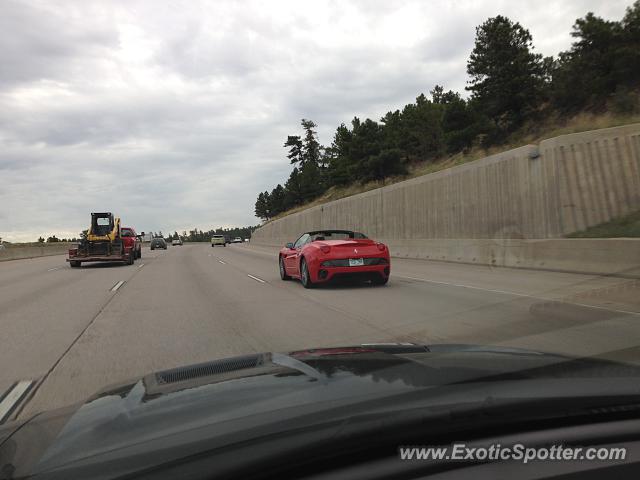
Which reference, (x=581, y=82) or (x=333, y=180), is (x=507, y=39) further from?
(x=333, y=180)

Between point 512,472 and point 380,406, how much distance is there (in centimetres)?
49

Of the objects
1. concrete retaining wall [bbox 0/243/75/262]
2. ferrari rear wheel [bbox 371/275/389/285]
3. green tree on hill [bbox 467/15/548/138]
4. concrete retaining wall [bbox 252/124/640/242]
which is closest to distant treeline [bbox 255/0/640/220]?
green tree on hill [bbox 467/15/548/138]

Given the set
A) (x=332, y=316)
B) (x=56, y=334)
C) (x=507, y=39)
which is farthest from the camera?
(x=507, y=39)

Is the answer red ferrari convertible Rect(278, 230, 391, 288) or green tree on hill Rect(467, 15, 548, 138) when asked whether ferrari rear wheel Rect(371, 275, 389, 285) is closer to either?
red ferrari convertible Rect(278, 230, 391, 288)

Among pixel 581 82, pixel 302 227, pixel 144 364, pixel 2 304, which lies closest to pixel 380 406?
pixel 144 364

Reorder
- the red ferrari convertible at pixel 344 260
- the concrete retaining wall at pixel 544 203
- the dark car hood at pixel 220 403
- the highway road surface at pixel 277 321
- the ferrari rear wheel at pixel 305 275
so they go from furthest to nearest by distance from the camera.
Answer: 1. the concrete retaining wall at pixel 544 203
2. the ferrari rear wheel at pixel 305 275
3. the red ferrari convertible at pixel 344 260
4. the highway road surface at pixel 277 321
5. the dark car hood at pixel 220 403

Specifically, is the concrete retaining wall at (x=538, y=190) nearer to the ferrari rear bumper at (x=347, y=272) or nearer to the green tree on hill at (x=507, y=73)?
the ferrari rear bumper at (x=347, y=272)

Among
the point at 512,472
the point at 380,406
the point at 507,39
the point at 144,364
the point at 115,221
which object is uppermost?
the point at 507,39

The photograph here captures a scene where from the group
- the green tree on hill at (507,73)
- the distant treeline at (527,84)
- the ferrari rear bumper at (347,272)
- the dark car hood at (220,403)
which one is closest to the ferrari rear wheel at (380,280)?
the ferrari rear bumper at (347,272)

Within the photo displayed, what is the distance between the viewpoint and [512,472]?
71.4 inches

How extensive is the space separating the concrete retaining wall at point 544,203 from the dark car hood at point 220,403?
11109 millimetres

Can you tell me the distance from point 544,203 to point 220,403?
16703 millimetres

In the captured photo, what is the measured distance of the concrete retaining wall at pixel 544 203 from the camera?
14.5 m

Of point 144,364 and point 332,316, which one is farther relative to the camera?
point 332,316
